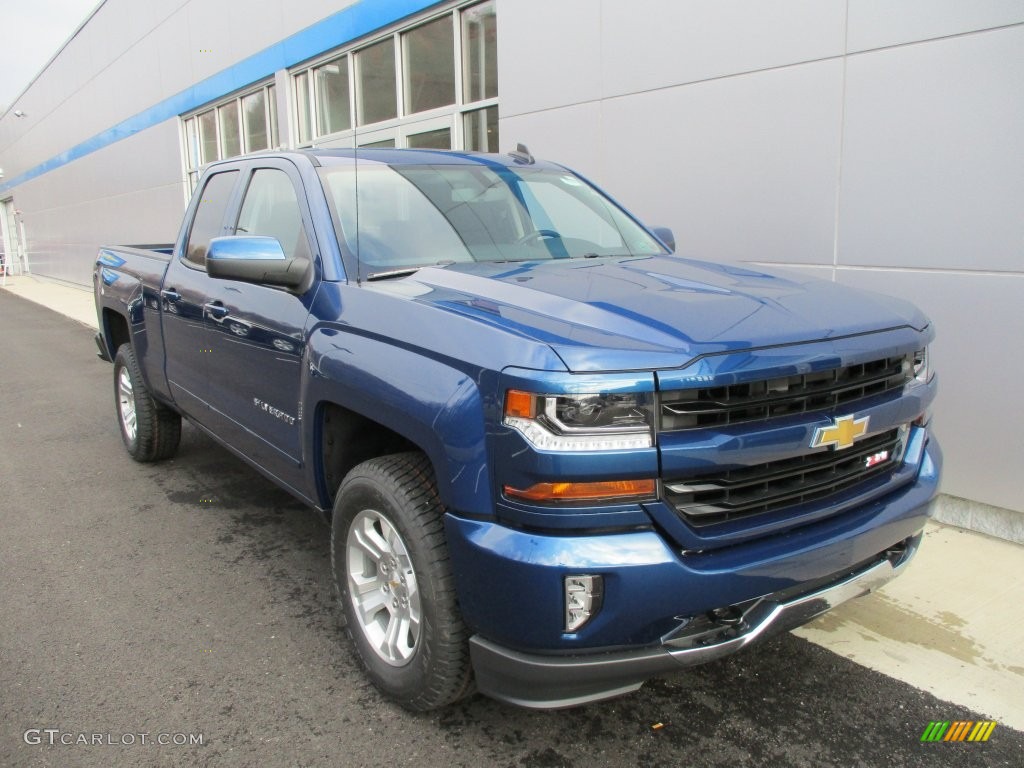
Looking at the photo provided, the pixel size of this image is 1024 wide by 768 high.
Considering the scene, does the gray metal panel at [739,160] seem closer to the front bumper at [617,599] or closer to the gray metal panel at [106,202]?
the front bumper at [617,599]

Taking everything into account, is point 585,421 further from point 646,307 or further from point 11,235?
point 11,235

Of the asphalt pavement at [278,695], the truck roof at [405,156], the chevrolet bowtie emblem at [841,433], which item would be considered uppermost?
the truck roof at [405,156]

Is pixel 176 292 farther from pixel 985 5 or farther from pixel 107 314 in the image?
pixel 985 5

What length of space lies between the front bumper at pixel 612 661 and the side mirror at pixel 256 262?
1.63 m

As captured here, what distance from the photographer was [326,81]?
1166cm

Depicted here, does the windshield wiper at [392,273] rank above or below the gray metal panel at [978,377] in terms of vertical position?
above

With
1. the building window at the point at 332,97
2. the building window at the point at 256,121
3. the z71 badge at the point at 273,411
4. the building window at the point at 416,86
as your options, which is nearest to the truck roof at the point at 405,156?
the z71 badge at the point at 273,411

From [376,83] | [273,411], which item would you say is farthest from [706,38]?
[376,83]

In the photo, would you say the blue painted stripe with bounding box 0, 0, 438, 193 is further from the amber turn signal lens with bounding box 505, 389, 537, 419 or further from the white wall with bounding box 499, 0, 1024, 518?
the amber turn signal lens with bounding box 505, 389, 537, 419

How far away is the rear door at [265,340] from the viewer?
3.27 metres

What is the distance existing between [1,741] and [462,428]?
74.7 inches

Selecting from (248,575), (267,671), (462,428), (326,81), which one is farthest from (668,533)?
(326,81)

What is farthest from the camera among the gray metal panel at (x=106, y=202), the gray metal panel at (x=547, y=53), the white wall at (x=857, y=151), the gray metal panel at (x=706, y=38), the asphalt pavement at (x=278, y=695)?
the gray metal panel at (x=106, y=202)

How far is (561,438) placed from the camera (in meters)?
2.12
